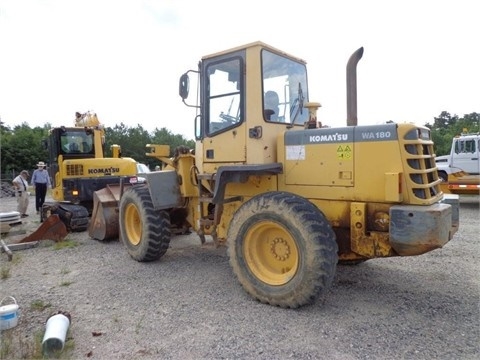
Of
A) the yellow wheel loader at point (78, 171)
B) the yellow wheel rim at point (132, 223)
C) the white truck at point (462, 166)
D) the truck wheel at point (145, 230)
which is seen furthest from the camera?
the white truck at point (462, 166)

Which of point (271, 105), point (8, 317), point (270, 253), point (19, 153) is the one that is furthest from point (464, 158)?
point (19, 153)

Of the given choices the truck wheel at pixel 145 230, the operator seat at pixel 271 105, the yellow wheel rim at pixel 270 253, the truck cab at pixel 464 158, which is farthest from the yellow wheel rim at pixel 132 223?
the truck cab at pixel 464 158

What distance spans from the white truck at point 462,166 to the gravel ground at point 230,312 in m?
7.13

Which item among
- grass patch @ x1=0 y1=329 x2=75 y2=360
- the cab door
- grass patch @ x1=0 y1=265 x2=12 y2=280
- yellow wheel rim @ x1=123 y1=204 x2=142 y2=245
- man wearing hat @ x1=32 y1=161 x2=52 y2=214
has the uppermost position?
the cab door

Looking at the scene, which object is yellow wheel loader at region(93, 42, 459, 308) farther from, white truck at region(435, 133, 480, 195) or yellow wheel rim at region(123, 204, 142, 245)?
white truck at region(435, 133, 480, 195)

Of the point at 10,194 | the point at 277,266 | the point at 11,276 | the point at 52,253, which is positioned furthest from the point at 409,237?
the point at 10,194

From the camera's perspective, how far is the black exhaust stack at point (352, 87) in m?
4.35

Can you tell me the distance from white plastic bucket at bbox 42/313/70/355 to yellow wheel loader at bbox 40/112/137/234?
5196 millimetres

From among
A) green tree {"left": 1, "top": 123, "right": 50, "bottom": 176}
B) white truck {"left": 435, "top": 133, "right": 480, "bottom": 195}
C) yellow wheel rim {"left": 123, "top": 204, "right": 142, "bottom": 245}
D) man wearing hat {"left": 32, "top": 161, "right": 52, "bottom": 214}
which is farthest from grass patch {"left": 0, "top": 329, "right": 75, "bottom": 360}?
green tree {"left": 1, "top": 123, "right": 50, "bottom": 176}

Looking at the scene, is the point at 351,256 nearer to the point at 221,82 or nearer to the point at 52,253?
the point at 221,82

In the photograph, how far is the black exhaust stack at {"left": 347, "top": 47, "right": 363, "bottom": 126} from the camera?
4348 mm

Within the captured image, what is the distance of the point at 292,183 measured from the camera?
183 inches

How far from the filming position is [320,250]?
3.74 m

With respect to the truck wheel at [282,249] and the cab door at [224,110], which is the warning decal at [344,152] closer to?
the truck wheel at [282,249]
